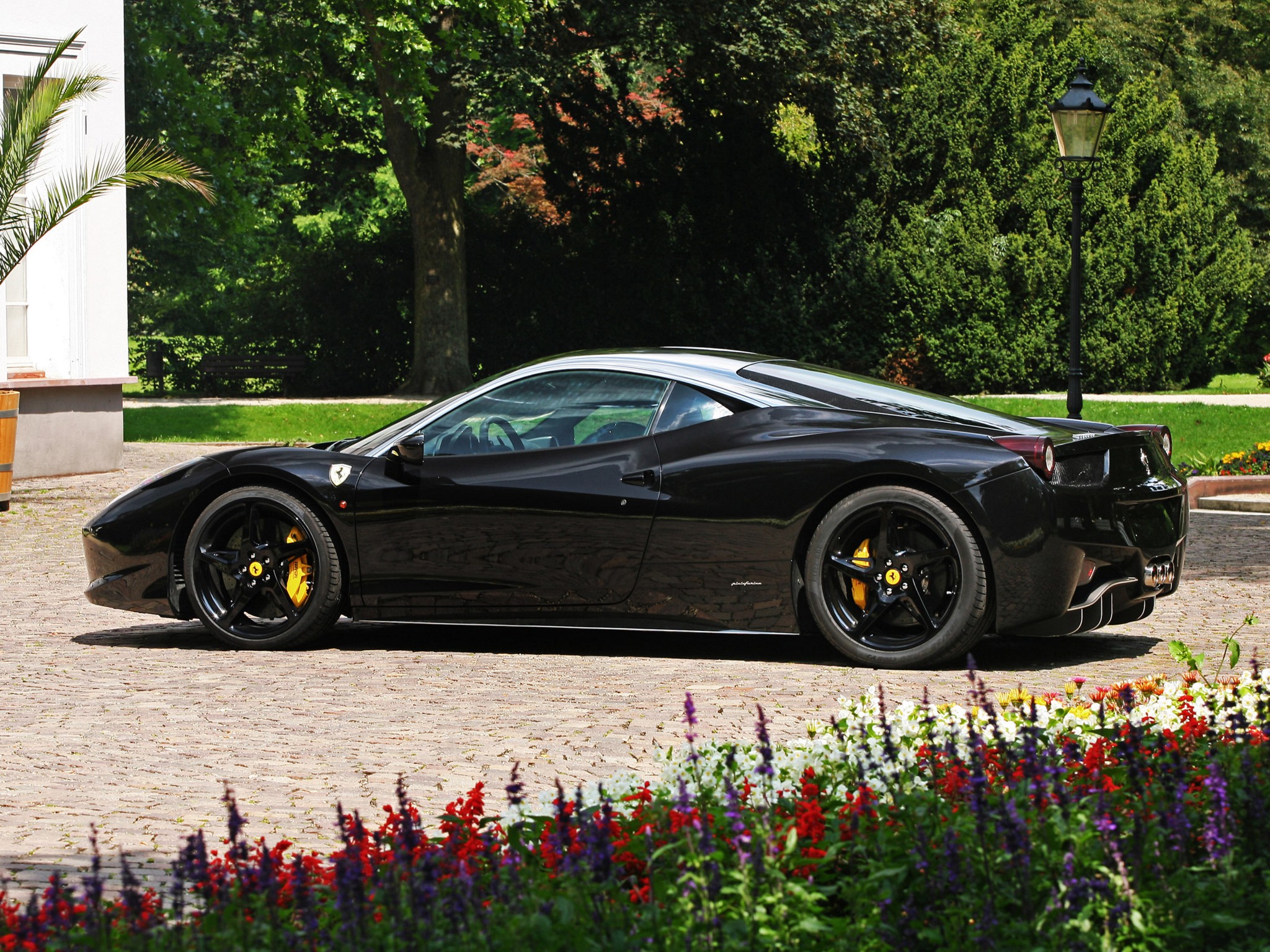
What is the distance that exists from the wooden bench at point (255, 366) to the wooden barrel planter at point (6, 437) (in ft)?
66.0

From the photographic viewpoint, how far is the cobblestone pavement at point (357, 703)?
189 inches

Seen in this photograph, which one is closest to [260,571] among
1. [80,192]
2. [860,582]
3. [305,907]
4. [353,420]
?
[860,582]

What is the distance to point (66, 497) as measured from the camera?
587 inches

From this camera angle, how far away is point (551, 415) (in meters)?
7.36

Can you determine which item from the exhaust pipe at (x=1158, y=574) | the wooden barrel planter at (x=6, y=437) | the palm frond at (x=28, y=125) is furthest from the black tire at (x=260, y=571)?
the palm frond at (x=28, y=125)

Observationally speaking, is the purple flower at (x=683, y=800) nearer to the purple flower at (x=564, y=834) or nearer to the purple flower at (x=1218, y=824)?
the purple flower at (x=564, y=834)

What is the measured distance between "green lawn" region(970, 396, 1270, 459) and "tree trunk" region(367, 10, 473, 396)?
9.89m

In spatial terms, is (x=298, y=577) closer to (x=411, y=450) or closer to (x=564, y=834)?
(x=411, y=450)

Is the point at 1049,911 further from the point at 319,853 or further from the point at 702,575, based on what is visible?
the point at 702,575

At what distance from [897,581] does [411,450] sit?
2.23 meters

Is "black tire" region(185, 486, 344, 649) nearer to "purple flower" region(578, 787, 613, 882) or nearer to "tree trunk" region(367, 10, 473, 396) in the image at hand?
"purple flower" region(578, 787, 613, 882)

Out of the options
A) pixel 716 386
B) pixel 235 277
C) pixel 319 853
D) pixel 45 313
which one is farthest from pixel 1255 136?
pixel 319 853

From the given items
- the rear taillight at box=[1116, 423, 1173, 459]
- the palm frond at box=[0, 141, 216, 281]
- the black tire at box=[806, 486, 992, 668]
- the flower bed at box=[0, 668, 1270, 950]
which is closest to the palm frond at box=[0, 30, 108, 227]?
the palm frond at box=[0, 141, 216, 281]

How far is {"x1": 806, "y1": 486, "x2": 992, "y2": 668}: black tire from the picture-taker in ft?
21.5
